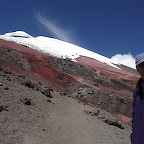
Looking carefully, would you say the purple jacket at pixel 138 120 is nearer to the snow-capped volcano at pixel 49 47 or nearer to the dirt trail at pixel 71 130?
the dirt trail at pixel 71 130

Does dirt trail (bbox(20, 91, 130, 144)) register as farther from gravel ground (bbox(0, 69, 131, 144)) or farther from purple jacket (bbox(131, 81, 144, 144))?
purple jacket (bbox(131, 81, 144, 144))

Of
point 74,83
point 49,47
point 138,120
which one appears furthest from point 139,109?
point 49,47

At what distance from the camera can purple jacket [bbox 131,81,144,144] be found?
8.72ft

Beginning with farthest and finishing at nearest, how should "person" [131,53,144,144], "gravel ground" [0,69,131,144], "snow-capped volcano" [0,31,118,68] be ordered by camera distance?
"snow-capped volcano" [0,31,118,68] → "gravel ground" [0,69,131,144] → "person" [131,53,144,144]

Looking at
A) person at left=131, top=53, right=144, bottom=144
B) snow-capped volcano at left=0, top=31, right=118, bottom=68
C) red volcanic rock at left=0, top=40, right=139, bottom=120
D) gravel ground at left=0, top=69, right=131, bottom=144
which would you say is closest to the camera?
person at left=131, top=53, right=144, bottom=144

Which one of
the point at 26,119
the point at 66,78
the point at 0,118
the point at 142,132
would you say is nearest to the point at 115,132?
the point at 26,119

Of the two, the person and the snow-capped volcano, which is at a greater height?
the snow-capped volcano

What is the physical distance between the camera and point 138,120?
2.70m

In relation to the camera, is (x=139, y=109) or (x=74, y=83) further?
(x=74, y=83)

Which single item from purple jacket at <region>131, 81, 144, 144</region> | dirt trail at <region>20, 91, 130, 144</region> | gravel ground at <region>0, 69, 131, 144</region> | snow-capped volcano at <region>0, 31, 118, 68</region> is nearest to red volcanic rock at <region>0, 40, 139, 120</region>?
gravel ground at <region>0, 69, 131, 144</region>

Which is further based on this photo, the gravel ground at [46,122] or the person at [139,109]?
the gravel ground at [46,122]

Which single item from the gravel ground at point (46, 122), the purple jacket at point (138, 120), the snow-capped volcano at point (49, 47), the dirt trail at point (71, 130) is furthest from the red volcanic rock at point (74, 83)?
the purple jacket at point (138, 120)

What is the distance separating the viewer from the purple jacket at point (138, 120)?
2.66m

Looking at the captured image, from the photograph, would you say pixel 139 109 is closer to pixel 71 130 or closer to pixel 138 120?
pixel 138 120
